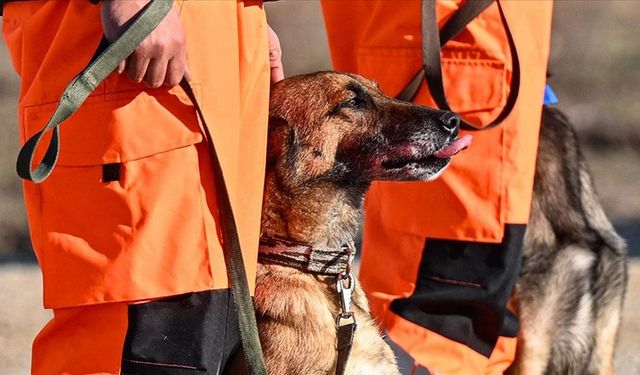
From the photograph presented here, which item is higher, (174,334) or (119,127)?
(119,127)

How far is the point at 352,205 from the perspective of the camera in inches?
111

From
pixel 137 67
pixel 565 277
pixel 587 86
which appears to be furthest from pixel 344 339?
pixel 587 86

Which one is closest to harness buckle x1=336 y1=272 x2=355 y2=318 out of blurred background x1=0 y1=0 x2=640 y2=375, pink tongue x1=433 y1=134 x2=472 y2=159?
pink tongue x1=433 y1=134 x2=472 y2=159

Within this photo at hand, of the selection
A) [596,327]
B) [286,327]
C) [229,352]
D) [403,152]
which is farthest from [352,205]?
[596,327]

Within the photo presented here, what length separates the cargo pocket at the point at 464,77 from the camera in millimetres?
3031

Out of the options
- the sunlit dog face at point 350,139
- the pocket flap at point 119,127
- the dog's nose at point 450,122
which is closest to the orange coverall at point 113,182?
the pocket flap at point 119,127

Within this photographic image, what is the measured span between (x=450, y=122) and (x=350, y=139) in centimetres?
27

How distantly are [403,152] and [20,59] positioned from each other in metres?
1.02

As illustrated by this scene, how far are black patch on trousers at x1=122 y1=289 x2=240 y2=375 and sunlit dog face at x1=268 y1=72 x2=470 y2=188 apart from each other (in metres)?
0.56

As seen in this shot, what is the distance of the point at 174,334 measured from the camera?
2240mm

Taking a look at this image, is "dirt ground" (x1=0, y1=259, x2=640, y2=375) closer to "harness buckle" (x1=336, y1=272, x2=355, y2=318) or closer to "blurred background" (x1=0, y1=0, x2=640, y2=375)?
"blurred background" (x1=0, y1=0, x2=640, y2=375)

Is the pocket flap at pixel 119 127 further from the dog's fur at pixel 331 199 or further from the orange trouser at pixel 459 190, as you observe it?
the orange trouser at pixel 459 190

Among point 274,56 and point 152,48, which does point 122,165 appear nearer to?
point 152,48

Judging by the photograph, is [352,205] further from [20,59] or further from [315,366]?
[20,59]
